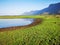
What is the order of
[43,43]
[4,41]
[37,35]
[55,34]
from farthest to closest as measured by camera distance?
[55,34] → [37,35] → [43,43] → [4,41]

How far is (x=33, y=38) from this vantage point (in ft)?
47.5

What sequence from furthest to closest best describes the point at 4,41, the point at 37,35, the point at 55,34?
the point at 55,34, the point at 37,35, the point at 4,41

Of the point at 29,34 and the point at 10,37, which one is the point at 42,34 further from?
the point at 10,37

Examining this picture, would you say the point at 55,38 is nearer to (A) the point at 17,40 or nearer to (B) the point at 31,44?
(B) the point at 31,44

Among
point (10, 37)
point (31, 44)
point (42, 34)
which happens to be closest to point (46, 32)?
point (42, 34)

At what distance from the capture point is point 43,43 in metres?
14.2

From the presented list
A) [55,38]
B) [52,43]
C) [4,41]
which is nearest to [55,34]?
[55,38]

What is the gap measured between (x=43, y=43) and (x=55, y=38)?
2159 mm

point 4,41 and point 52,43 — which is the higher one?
point 4,41

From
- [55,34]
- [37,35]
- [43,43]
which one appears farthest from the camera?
[55,34]

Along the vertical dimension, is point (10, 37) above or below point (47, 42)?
above

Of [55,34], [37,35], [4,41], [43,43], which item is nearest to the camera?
[4,41]

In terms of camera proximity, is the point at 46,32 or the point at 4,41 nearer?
the point at 4,41

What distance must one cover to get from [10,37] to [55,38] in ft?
17.5
